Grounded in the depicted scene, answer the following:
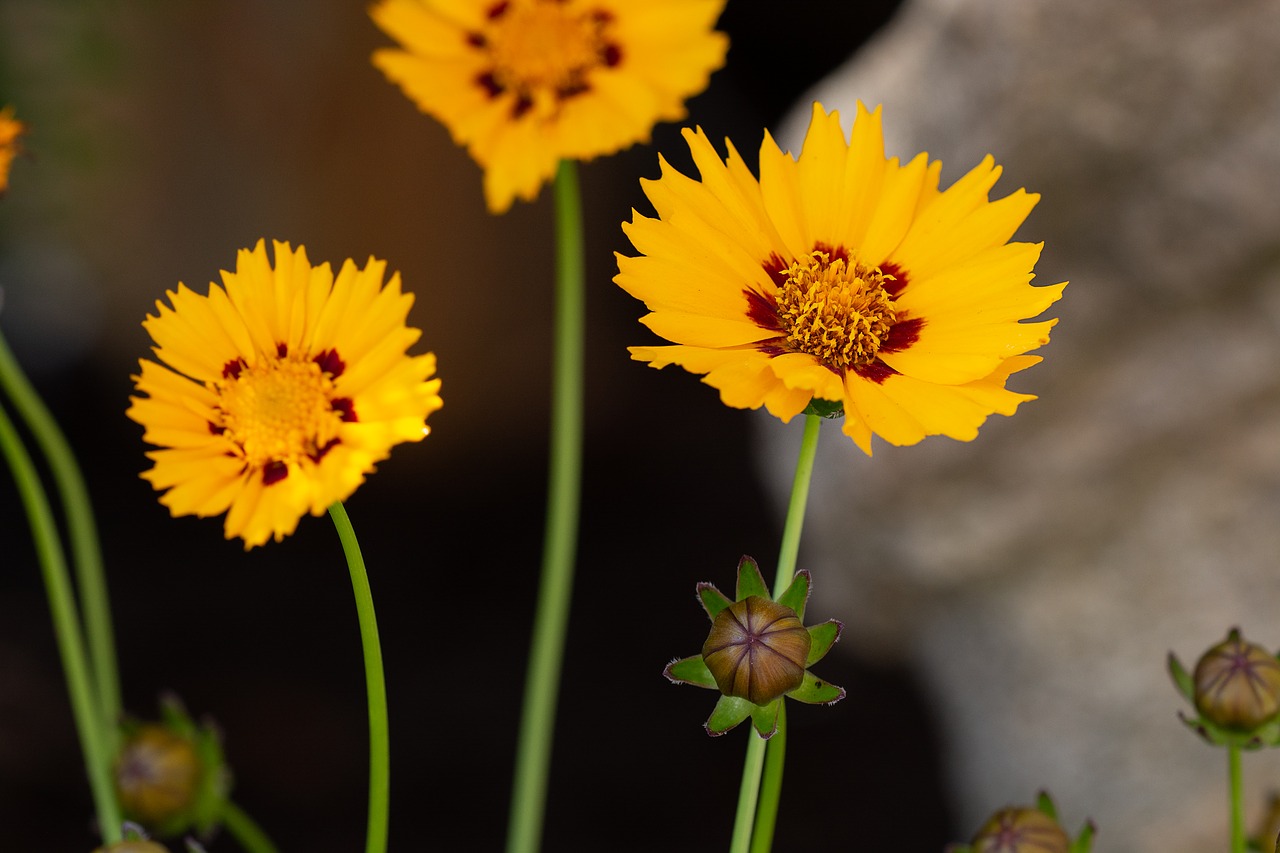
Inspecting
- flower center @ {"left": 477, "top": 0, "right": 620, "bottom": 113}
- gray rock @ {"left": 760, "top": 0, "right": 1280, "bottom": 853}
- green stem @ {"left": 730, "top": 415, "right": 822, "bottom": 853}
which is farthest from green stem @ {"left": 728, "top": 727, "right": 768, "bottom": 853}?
gray rock @ {"left": 760, "top": 0, "right": 1280, "bottom": 853}

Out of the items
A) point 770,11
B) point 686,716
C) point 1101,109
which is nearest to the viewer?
point 1101,109

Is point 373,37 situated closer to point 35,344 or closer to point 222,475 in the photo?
point 35,344

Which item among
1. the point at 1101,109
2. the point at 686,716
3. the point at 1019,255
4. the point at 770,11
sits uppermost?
the point at 770,11

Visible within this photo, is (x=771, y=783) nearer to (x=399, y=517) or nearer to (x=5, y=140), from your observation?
(x=5, y=140)

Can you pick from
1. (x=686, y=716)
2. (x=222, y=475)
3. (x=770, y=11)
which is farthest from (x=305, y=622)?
(x=222, y=475)

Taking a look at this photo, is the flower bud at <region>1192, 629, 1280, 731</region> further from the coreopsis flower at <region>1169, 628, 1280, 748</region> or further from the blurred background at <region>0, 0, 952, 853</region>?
the blurred background at <region>0, 0, 952, 853</region>

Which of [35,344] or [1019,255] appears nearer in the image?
[1019,255]

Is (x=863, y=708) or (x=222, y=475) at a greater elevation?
(x=863, y=708)

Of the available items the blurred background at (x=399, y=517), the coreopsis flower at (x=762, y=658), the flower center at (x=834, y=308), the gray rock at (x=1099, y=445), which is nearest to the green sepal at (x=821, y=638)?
the coreopsis flower at (x=762, y=658)

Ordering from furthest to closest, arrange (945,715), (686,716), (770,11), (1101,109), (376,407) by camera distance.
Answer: (770,11) → (686,716) → (945,715) → (1101,109) → (376,407)
